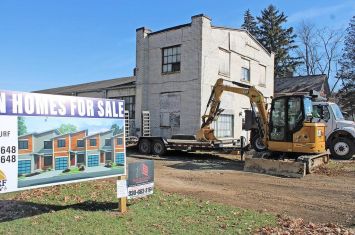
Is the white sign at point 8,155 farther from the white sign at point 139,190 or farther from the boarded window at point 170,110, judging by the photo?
the boarded window at point 170,110

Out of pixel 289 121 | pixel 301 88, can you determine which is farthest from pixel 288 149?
pixel 301 88

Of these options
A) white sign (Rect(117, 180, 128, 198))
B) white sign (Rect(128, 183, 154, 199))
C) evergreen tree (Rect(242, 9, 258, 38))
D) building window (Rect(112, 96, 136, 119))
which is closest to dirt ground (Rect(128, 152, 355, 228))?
white sign (Rect(128, 183, 154, 199))

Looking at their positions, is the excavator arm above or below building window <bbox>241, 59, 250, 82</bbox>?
below

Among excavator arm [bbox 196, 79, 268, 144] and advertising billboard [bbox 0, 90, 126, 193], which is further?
excavator arm [bbox 196, 79, 268, 144]

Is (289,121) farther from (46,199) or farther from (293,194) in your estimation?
(46,199)

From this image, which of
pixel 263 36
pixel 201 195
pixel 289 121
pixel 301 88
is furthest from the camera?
pixel 263 36

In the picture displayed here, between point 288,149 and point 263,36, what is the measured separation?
52150mm

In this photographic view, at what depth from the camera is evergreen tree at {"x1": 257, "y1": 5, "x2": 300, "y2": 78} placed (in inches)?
2466

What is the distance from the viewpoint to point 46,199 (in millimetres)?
9422

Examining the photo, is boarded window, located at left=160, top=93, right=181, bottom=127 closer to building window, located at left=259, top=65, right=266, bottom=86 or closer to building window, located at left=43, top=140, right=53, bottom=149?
building window, located at left=259, top=65, right=266, bottom=86

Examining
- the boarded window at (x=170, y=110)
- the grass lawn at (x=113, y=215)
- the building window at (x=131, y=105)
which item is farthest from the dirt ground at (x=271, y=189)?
the building window at (x=131, y=105)

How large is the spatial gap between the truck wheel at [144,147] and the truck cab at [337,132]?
878 centimetres

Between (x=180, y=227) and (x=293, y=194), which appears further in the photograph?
(x=293, y=194)

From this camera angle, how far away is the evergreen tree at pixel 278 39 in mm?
62625
